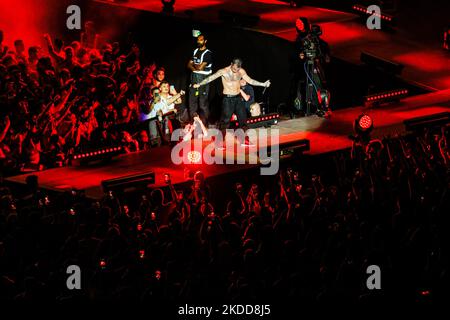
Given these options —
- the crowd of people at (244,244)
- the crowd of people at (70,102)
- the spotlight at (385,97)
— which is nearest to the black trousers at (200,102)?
the crowd of people at (70,102)

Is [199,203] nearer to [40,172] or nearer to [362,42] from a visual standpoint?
[40,172]

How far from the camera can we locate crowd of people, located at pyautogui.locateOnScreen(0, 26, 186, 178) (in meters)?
26.4

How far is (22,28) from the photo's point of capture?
29.8 metres

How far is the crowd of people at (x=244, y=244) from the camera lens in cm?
2042

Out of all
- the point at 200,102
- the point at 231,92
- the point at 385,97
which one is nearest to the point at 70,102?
the point at 231,92

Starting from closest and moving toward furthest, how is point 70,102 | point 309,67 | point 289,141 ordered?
point 289,141 → point 70,102 → point 309,67

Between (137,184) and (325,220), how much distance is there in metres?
3.44

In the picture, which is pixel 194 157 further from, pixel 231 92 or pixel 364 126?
pixel 364 126

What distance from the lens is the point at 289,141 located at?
25.3m

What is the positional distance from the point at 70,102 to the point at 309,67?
4.34 meters

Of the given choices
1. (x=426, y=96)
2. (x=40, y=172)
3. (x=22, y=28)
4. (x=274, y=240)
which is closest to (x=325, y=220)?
(x=274, y=240)

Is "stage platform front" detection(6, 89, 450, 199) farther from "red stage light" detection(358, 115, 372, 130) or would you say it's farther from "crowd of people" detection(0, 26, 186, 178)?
"crowd of people" detection(0, 26, 186, 178)

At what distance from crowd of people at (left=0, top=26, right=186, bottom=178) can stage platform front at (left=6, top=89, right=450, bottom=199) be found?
90 cm

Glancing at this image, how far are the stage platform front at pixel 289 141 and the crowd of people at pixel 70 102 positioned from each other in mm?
902
